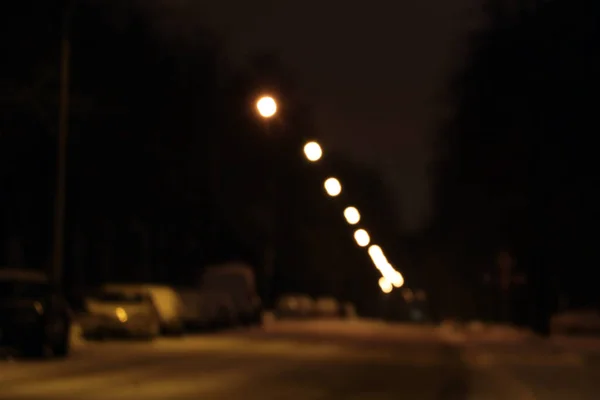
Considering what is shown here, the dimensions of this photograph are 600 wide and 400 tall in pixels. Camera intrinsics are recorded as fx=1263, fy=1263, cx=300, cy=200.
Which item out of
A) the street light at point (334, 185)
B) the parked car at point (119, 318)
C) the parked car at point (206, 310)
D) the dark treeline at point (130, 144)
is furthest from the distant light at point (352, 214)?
the parked car at point (206, 310)

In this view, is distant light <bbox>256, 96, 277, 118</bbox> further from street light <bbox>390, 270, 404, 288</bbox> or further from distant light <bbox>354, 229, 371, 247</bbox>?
street light <bbox>390, 270, 404, 288</bbox>

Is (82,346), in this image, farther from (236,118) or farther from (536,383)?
(236,118)

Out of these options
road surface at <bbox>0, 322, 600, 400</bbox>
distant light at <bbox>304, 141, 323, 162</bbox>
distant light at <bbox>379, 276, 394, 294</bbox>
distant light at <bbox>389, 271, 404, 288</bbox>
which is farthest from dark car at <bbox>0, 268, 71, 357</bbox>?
distant light at <bbox>379, 276, 394, 294</bbox>

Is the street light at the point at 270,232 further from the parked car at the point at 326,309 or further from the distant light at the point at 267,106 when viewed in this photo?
the distant light at the point at 267,106

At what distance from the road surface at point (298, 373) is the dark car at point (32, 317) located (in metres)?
0.64

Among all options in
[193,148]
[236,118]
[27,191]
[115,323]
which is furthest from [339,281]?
[115,323]

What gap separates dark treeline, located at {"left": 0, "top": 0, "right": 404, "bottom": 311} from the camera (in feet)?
146

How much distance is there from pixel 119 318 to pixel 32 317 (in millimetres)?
10343

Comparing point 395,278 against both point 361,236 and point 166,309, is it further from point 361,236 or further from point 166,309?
point 361,236

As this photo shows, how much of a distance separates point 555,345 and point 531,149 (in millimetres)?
6946

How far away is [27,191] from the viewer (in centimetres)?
5038

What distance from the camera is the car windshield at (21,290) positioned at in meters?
29.7

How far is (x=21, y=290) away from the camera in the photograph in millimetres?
29969

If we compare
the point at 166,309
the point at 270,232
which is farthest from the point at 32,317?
the point at 270,232
